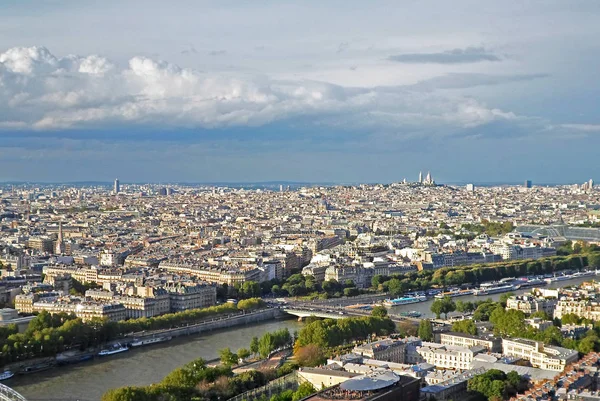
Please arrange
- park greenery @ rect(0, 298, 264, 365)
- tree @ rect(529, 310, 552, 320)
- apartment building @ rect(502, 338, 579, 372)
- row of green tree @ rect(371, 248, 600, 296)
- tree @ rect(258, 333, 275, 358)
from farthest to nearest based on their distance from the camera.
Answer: row of green tree @ rect(371, 248, 600, 296) → tree @ rect(529, 310, 552, 320) → tree @ rect(258, 333, 275, 358) → park greenery @ rect(0, 298, 264, 365) → apartment building @ rect(502, 338, 579, 372)

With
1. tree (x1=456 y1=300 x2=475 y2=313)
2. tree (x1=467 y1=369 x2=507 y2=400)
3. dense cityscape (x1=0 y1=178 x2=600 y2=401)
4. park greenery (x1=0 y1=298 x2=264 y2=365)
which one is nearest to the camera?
tree (x1=467 y1=369 x2=507 y2=400)

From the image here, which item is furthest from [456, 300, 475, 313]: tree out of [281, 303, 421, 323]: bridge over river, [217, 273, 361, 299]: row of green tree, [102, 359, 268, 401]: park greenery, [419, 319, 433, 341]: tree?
[102, 359, 268, 401]: park greenery

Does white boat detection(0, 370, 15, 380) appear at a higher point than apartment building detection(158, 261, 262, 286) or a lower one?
lower

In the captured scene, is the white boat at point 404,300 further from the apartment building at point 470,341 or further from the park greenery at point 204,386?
the park greenery at point 204,386

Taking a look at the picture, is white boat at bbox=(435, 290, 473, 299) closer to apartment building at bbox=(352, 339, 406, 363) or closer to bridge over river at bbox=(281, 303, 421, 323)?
bridge over river at bbox=(281, 303, 421, 323)

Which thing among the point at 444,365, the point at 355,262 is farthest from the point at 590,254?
the point at 444,365

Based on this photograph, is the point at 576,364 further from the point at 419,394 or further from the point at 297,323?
the point at 297,323

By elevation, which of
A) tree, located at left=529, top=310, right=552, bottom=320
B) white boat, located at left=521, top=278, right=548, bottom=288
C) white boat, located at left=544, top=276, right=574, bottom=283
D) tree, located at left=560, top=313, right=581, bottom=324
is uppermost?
tree, located at left=529, top=310, right=552, bottom=320

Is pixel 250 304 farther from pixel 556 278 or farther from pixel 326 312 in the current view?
pixel 556 278
